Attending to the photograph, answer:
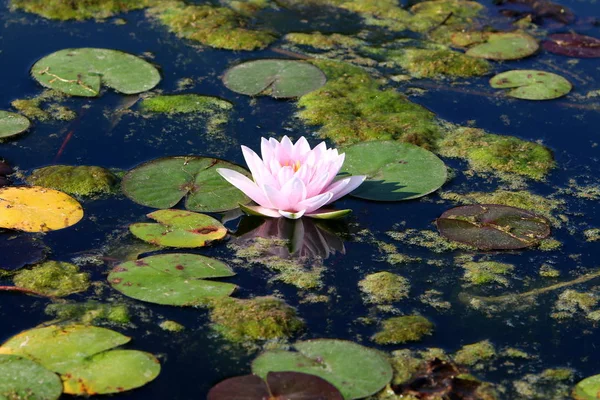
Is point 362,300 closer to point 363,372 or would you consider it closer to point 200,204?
point 363,372

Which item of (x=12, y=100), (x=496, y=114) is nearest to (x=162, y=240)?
(x=12, y=100)

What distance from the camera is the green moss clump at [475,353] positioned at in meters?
3.03

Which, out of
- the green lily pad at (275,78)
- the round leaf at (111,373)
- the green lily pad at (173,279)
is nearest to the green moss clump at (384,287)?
the green lily pad at (173,279)

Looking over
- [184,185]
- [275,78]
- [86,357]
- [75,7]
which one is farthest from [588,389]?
[75,7]

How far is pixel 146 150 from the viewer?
14.2ft

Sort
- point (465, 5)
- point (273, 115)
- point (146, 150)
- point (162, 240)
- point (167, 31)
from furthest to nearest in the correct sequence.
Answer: point (465, 5) < point (167, 31) < point (273, 115) < point (146, 150) < point (162, 240)

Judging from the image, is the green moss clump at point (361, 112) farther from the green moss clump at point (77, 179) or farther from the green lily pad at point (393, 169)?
the green moss clump at point (77, 179)

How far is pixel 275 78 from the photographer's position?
5066 mm

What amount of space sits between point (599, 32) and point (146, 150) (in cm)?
351

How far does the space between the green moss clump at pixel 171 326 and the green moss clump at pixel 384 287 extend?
75 centimetres

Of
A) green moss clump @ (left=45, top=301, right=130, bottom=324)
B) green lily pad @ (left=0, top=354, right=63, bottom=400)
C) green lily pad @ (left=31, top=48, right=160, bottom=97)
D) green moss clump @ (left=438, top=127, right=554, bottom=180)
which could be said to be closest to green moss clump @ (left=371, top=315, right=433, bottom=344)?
green moss clump @ (left=45, top=301, right=130, bottom=324)

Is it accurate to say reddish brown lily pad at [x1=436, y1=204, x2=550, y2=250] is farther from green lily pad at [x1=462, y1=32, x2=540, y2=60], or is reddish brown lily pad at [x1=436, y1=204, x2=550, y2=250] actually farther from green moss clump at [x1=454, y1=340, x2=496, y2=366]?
green lily pad at [x1=462, y1=32, x2=540, y2=60]

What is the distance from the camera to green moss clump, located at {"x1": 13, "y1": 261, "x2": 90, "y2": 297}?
3305 millimetres

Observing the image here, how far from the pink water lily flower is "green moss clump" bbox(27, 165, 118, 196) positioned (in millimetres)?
594
